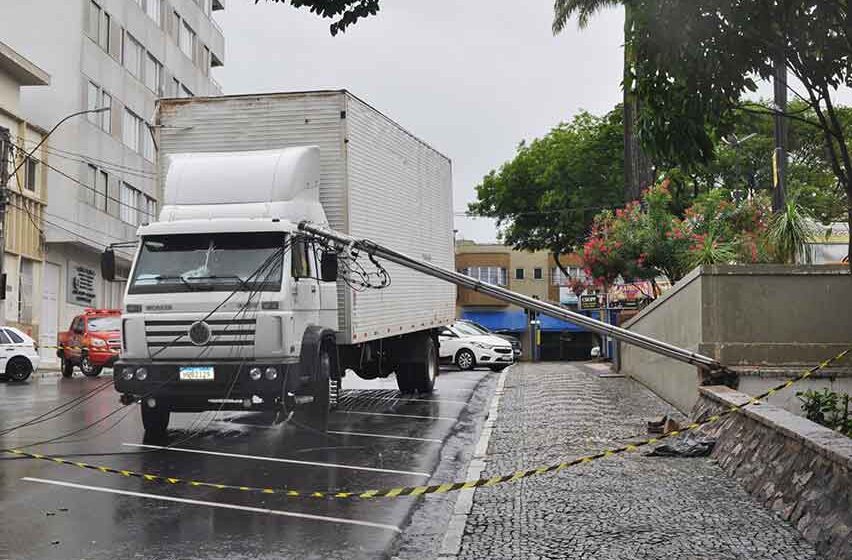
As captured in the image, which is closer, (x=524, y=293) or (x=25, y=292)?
(x=25, y=292)

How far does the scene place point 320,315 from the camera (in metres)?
12.6

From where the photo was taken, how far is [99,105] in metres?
40.0

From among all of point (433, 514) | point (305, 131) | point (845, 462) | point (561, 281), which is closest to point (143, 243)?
point (305, 131)

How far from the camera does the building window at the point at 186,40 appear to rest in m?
51.2

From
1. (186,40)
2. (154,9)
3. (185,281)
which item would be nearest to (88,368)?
(185,281)

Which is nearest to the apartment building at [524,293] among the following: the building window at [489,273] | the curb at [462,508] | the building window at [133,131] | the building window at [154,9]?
the building window at [489,273]

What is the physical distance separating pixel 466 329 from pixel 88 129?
1822cm

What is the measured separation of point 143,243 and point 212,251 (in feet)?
3.15

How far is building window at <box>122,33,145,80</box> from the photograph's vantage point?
43.2 meters

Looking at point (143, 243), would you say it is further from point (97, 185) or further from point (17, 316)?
point (97, 185)

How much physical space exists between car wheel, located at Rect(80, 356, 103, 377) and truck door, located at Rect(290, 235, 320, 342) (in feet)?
56.6

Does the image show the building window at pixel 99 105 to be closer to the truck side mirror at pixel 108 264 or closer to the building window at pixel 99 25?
the building window at pixel 99 25

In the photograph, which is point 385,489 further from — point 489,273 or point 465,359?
point 489,273

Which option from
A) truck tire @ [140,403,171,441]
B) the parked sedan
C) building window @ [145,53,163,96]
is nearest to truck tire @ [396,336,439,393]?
truck tire @ [140,403,171,441]
